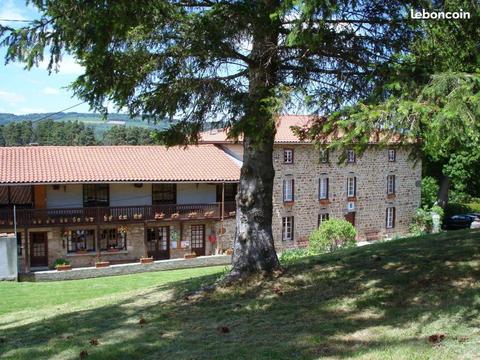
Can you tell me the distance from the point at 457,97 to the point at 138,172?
2444 centimetres

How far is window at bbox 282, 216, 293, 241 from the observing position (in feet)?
106

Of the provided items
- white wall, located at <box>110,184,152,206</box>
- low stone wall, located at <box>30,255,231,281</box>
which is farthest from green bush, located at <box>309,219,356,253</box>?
white wall, located at <box>110,184,152,206</box>

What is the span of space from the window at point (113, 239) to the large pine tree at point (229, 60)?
2048 centimetres

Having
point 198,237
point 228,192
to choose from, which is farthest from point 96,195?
point 228,192

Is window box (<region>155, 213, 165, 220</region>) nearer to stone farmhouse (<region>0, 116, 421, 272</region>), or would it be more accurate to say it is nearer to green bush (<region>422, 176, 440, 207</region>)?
stone farmhouse (<region>0, 116, 421, 272</region>)

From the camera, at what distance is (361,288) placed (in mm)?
7293

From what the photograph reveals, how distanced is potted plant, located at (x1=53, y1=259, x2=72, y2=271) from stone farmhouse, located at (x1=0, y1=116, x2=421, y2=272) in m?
0.85

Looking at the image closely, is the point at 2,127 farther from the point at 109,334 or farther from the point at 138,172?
the point at 109,334

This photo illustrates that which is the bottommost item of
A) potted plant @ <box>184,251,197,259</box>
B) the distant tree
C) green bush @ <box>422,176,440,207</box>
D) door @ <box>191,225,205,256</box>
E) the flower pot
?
the flower pot

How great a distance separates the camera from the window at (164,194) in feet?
96.7

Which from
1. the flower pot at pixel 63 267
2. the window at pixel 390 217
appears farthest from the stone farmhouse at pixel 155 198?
the flower pot at pixel 63 267

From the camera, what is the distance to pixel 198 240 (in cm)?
3033

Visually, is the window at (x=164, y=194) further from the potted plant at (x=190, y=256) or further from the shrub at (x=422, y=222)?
the shrub at (x=422, y=222)

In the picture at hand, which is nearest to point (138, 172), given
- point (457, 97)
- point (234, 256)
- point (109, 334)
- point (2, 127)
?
point (234, 256)
